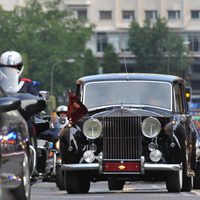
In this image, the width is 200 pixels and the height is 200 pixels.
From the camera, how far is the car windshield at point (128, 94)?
21531mm

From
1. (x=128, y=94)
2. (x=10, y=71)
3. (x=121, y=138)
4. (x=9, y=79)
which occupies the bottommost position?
(x=121, y=138)

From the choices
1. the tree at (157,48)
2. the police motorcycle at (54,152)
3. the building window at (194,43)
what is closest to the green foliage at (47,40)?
the tree at (157,48)

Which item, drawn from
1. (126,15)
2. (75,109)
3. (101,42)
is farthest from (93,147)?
(101,42)

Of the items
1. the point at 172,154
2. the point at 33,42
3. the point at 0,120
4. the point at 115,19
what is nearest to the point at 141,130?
the point at 172,154

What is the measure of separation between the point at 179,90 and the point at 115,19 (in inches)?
5333

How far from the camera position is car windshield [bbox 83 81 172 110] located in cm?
2153

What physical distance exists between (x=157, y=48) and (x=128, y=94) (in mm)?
138964

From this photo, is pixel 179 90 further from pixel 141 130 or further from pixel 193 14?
pixel 193 14

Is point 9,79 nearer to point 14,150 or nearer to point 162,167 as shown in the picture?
point 162,167

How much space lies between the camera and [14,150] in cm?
1234

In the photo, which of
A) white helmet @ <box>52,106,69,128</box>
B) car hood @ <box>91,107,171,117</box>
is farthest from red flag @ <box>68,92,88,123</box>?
white helmet @ <box>52,106,69,128</box>

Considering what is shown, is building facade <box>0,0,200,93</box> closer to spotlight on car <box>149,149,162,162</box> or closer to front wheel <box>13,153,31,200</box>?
spotlight on car <box>149,149,162,162</box>

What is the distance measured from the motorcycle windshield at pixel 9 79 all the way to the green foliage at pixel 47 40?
395ft

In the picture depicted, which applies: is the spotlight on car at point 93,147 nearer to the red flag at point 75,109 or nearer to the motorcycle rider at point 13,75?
the red flag at point 75,109
